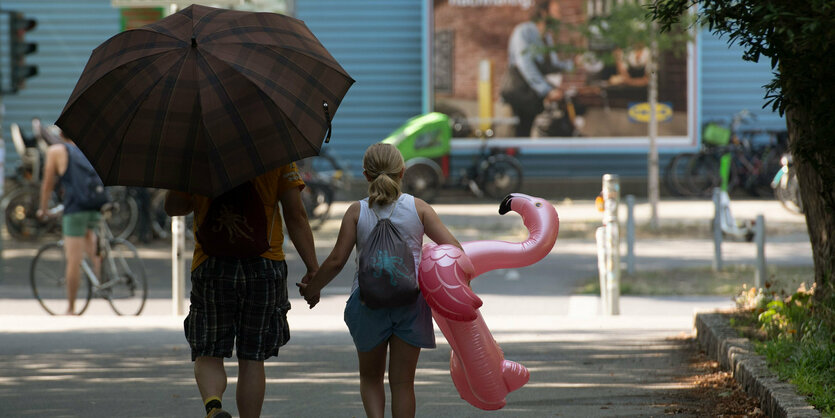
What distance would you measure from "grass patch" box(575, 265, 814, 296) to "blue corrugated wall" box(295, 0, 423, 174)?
12.5 metres

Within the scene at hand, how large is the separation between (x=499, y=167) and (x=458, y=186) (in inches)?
35.4

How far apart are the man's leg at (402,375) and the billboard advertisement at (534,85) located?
62.2 feet

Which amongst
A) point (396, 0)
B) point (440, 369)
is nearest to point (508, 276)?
point (440, 369)

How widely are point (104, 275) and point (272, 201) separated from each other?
6613 millimetres

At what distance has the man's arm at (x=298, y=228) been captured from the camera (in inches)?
208

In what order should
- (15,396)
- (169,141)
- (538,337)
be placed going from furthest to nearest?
(538,337) → (15,396) → (169,141)

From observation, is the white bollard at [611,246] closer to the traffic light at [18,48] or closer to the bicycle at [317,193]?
the bicycle at [317,193]

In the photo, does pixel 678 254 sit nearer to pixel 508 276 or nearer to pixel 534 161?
pixel 508 276

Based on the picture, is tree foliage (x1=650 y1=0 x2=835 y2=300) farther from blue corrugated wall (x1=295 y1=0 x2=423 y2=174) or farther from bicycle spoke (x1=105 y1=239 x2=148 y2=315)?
blue corrugated wall (x1=295 y1=0 x2=423 y2=174)

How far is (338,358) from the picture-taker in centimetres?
815

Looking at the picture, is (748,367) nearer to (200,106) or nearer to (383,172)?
(383,172)

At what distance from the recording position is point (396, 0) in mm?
25094

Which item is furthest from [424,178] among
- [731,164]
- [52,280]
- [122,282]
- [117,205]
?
[122,282]

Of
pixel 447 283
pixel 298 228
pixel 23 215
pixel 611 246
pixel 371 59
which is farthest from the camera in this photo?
pixel 371 59
